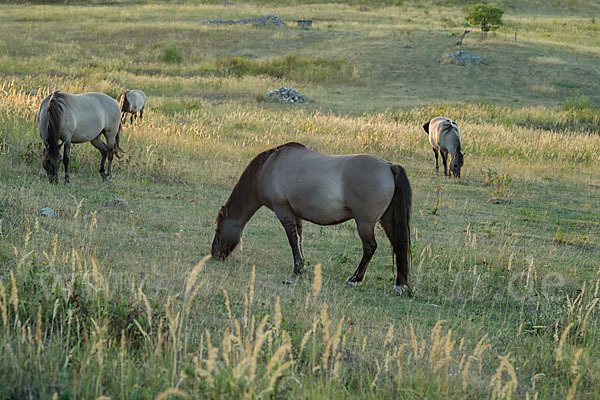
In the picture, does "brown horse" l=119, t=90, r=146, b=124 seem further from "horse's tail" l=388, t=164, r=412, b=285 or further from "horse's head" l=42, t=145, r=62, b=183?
"horse's tail" l=388, t=164, r=412, b=285

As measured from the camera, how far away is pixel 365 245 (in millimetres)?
7125

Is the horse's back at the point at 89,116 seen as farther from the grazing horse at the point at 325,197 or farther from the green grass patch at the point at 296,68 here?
the green grass patch at the point at 296,68

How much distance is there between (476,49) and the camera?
43125 mm

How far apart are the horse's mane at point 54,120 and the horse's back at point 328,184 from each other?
4.72 metres

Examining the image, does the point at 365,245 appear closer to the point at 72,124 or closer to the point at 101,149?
the point at 72,124

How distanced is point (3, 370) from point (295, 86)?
32239 mm

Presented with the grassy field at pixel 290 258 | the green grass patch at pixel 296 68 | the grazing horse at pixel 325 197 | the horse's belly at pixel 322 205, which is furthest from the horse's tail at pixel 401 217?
the green grass patch at pixel 296 68

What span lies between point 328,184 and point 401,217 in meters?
0.96

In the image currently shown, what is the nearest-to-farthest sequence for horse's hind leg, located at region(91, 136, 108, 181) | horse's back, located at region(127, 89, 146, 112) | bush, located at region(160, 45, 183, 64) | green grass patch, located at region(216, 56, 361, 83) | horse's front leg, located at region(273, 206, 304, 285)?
horse's front leg, located at region(273, 206, 304, 285)
horse's hind leg, located at region(91, 136, 108, 181)
horse's back, located at region(127, 89, 146, 112)
green grass patch, located at region(216, 56, 361, 83)
bush, located at region(160, 45, 183, 64)

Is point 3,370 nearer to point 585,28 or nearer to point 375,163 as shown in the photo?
point 375,163

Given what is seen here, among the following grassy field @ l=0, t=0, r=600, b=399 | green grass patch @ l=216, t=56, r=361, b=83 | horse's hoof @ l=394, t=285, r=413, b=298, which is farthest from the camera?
green grass patch @ l=216, t=56, r=361, b=83

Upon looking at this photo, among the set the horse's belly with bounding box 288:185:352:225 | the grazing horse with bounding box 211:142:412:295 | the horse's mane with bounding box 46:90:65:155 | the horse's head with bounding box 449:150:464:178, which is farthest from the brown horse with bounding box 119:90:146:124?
the horse's belly with bounding box 288:185:352:225

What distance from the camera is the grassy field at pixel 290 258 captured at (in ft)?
12.7

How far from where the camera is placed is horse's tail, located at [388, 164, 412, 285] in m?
6.92
